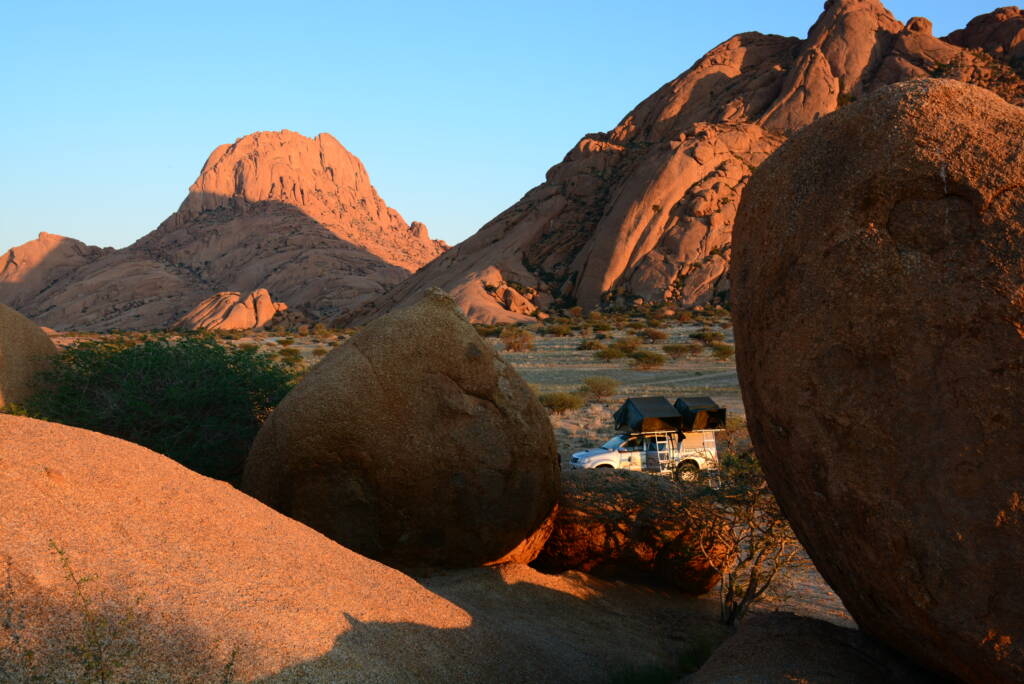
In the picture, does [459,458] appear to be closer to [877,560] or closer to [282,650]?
[282,650]

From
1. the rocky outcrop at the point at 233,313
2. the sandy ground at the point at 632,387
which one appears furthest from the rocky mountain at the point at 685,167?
the sandy ground at the point at 632,387

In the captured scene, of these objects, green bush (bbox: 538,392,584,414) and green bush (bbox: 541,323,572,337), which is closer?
green bush (bbox: 538,392,584,414)

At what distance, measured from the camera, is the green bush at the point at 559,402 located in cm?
1836

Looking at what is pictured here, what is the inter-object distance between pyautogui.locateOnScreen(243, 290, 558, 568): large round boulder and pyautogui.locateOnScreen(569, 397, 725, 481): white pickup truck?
5912 mm

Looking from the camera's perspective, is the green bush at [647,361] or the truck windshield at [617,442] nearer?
the truck windshield at [617,442]

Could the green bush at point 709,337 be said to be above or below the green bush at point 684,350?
above

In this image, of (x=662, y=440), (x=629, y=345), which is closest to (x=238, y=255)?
(x=629, y=345)

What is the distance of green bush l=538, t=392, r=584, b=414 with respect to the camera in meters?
18.4

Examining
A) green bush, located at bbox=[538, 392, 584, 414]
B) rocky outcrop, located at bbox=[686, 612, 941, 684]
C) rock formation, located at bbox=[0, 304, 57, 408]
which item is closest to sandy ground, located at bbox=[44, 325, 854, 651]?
green bush, located at bbox=[538, 392, 584, 414]

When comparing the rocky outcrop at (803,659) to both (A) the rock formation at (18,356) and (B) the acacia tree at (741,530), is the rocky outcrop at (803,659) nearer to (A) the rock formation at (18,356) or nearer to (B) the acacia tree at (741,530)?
(B) the acacia tree at (741,530)

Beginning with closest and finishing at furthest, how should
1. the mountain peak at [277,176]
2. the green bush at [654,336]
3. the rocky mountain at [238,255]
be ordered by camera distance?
the green bush at [654,336], the rocky mountain at [238,255], the mountain peak at [277,176]

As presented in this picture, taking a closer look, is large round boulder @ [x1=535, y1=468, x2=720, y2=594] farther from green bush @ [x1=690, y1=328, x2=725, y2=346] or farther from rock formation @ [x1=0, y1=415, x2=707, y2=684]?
green bush @ [x1=690, y1=328, x2=725, y2=346]

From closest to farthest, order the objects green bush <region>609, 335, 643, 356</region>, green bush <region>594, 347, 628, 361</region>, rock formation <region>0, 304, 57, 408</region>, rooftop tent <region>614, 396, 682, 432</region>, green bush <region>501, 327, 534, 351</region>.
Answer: rock formation <region>0, 304, 57, 408</region> → rooftop tent <region>614, 396, 682, 432</region> → green bush <region>594, 347, 628, 361</region> → green bush <region>609, 335, 643, 356</region> → green bush <region>501, 327, 534, 351</region>

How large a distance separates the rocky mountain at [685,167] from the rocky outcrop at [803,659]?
43082 millimetres
